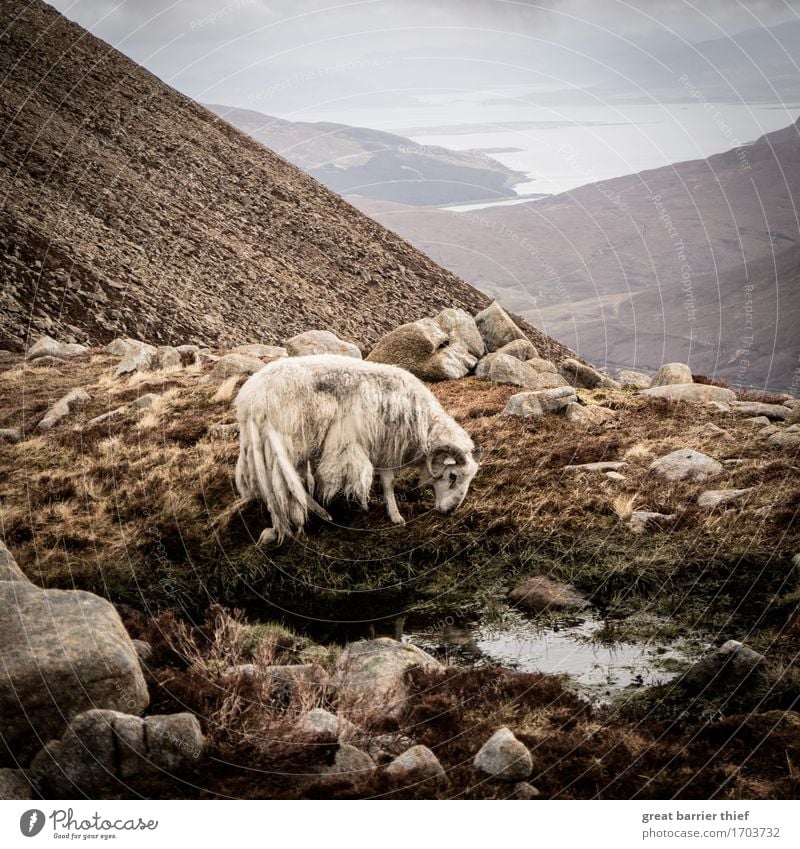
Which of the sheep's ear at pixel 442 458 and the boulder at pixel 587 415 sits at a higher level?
the boulder at pixel 587 415

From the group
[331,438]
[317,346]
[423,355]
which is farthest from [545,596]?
[317,346]

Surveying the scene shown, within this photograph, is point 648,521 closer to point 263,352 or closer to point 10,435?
point 10,435

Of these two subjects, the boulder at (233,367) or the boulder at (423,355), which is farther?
the boulder at (423,355)

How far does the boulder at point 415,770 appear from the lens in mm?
6121

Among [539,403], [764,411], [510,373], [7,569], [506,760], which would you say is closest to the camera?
[506,760]

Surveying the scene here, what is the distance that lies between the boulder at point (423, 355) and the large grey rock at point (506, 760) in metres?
14.9

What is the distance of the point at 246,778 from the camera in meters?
6.26

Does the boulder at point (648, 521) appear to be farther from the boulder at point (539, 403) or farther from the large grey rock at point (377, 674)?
the boulder at point (539, 403)

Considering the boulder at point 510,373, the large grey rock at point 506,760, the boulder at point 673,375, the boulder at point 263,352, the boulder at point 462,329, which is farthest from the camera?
the boulder at point 462,329

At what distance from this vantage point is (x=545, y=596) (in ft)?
32.8

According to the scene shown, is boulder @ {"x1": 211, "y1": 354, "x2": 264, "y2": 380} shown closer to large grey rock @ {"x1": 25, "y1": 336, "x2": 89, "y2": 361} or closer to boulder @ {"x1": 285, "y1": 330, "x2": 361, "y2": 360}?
boulder @ {"x1": 285, "y1": 330, "x2": 361, "y2": 360}

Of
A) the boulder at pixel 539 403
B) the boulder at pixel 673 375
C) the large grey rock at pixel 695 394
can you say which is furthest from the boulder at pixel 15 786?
the boulder at pixel 673 375

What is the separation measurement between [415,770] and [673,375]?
1744 centimetres

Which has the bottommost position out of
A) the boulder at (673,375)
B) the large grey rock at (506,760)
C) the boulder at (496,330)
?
the large grey rock at (506,760)
